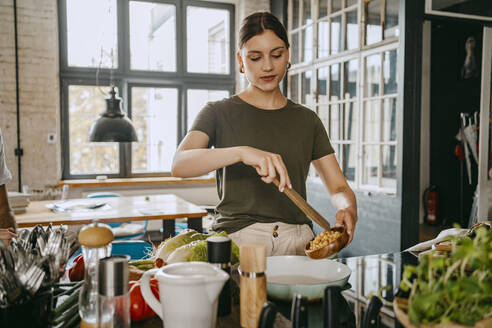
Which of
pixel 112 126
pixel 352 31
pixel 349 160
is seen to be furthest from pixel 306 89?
pixel 112 126

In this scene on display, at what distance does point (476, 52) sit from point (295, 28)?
285 centimetres

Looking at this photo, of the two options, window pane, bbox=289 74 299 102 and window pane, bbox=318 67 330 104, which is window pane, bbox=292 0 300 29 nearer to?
window pane, bbox=289 74 299 102

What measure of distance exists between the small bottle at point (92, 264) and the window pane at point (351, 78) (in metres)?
4.11

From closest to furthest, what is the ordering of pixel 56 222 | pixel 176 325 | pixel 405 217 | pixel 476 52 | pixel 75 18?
pixel 176 325, pixel 56 222, pixel 405 217, pixel 75 18, pixel 476 52

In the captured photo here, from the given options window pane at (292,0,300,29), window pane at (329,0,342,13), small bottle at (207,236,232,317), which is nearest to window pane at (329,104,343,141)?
window pane at (329,0,342,13)

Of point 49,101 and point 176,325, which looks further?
point 49,101

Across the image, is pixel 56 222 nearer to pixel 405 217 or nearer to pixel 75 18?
pixel 405 217

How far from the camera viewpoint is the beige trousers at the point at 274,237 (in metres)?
1.55

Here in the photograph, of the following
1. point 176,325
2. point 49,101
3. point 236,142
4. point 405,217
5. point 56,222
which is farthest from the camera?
point 49,101

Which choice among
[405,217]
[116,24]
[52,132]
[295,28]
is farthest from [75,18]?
[405,217]

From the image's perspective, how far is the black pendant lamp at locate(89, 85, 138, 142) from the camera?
378 cm

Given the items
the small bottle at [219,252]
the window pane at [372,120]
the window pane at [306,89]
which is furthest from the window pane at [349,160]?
the small bottle at [219,252]

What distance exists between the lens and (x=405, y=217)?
3953 millimetres

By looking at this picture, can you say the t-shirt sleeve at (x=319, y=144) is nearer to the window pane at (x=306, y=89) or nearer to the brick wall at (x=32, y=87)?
the window pane at (x=306, y=89)
